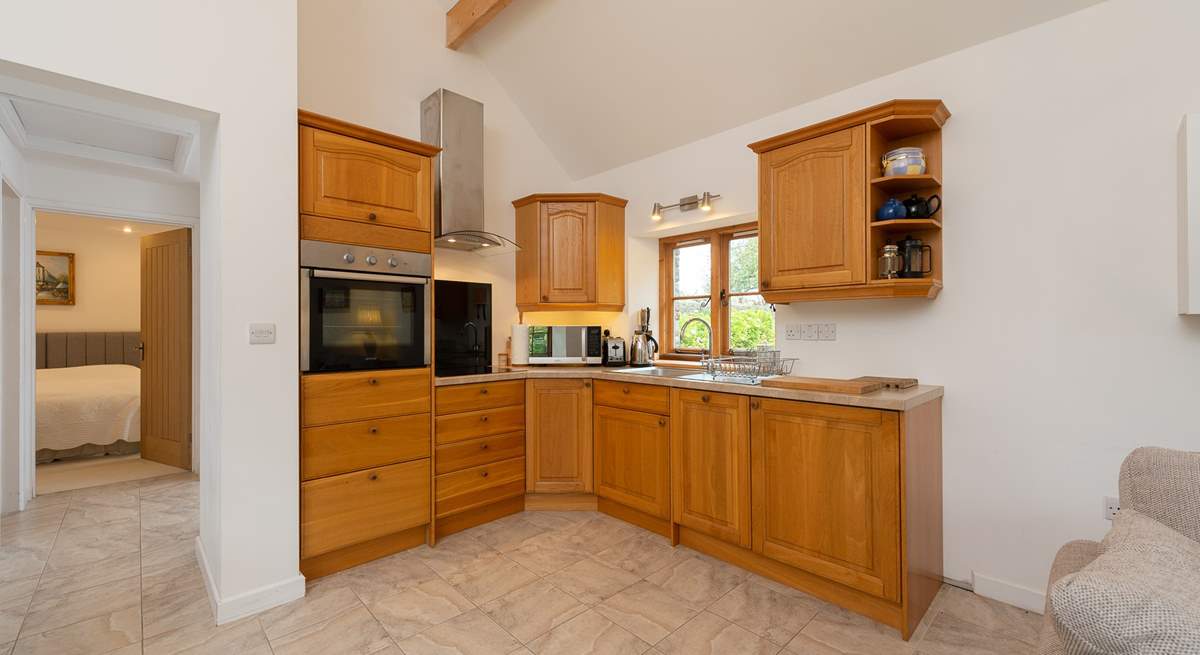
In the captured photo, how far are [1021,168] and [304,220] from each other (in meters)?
3.14

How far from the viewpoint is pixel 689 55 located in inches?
118

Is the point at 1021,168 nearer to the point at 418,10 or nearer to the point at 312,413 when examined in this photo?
the point at 312,413

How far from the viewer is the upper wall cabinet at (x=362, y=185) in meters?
2.36

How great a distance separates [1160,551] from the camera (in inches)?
34.3

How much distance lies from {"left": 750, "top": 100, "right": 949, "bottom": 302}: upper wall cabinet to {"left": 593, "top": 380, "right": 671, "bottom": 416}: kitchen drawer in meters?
0.85

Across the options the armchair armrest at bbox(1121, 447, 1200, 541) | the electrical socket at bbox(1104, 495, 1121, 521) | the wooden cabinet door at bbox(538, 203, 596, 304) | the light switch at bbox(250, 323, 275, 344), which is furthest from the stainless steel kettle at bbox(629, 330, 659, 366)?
the armchair armrest at bbox(1121, 447, 1200, 541)

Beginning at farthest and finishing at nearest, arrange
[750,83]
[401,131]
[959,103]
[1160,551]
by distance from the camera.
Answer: [401,131] → [750,83] → [959,103] → [1160,551]

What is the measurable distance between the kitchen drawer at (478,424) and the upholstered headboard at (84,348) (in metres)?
5.37

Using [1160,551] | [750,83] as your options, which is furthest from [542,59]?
[1160,551]

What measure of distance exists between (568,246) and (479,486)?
172 cm

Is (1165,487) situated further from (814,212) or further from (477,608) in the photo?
(477,608)

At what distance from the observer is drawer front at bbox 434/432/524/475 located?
285 centimetres

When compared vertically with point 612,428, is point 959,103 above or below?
above

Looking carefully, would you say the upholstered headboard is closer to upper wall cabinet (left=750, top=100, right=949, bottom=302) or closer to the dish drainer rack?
the dish drainer rack
